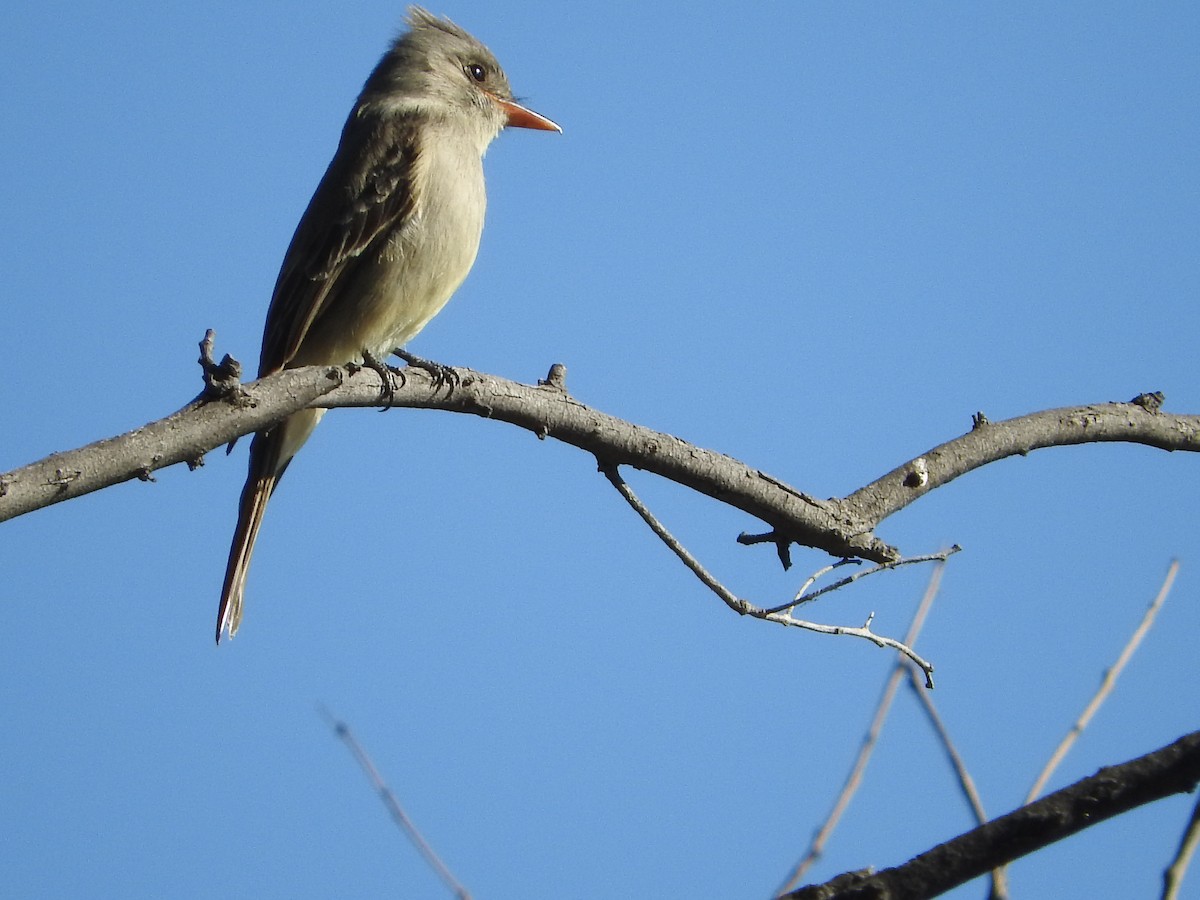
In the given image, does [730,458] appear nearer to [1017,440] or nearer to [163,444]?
[1017,440]

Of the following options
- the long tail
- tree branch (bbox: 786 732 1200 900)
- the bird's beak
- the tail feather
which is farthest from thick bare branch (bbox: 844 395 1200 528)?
the bird's beak

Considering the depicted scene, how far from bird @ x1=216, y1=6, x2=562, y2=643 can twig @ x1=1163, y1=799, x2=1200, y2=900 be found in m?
4.03

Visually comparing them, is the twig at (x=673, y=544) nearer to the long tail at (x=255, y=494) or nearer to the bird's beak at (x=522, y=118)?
the long tail at (x=255, y=494)

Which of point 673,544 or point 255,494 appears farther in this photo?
point 255,494

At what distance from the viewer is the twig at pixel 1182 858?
1.76 m

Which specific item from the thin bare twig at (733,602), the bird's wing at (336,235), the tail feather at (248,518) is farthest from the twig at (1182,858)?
the tail feather at (248,518)

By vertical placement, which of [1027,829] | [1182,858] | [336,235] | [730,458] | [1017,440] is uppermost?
[336,235]

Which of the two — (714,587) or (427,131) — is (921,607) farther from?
(427,131)

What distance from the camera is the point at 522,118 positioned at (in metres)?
7.04

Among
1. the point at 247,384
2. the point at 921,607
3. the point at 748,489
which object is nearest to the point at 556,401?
the point at 748,489

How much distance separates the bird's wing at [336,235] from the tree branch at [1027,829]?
13.2 ft

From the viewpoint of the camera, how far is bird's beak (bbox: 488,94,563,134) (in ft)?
22.9

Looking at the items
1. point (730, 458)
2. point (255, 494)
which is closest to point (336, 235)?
point (255, 494)

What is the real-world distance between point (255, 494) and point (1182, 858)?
4626mm
